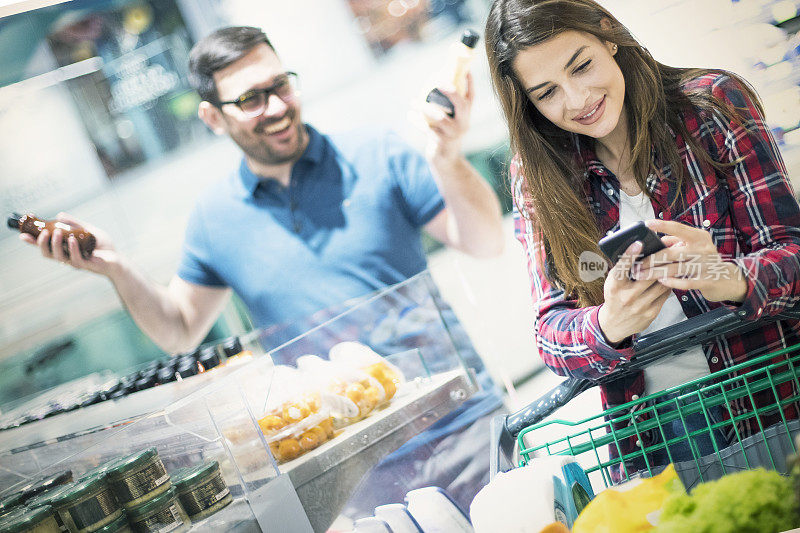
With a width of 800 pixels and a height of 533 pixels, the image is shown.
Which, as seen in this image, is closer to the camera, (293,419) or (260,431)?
(260,431)

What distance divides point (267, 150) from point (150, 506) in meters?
0.95

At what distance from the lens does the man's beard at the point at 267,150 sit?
78.3 inches

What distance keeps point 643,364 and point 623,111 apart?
0.53 metres

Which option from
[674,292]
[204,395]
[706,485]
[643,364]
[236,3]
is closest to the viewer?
[706,485]

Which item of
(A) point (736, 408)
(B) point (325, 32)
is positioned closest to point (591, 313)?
(A) point (736, 408)

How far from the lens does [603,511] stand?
110 centimetres

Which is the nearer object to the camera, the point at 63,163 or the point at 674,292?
the point at 674,292

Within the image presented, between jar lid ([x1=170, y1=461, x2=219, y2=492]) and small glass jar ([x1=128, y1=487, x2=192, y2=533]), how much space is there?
2 cm

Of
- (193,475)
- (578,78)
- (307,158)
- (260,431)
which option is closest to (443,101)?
(307,158)

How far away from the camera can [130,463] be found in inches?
61.4

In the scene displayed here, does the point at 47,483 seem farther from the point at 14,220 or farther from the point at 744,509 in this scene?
the point at 744,509

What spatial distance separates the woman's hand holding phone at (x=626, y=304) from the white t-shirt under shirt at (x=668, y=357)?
187mm

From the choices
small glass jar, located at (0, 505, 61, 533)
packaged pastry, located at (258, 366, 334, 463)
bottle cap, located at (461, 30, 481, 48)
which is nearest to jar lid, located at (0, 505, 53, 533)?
small glass jar, located at (0, 505, 61, 533)

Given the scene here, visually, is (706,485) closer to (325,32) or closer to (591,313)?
(591,313)
